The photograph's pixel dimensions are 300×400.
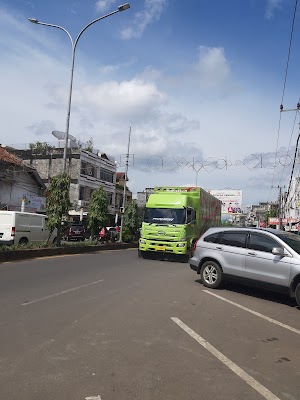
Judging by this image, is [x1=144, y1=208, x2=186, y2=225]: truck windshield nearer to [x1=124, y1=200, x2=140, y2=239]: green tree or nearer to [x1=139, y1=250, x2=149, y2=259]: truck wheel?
[x1=139, y1=250, x2=149, y2=259]: truck wheel

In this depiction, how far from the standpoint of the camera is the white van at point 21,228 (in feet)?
63.7

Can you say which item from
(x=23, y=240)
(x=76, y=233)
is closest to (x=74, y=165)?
(x=76, y=233)


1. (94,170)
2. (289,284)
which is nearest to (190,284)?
(289,284)

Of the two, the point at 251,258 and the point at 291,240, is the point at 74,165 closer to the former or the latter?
the point at 251,258

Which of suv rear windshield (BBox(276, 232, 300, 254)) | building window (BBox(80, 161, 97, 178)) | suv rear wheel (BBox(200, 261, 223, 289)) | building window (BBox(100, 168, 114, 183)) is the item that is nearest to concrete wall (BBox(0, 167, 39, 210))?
building window (BBox(80, 161, 97, 178))

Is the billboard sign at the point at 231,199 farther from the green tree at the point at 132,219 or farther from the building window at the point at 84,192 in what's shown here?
the green tree at the point at 132,219

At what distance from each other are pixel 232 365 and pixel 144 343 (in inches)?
50.8

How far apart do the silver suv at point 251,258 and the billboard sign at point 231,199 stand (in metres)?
53.5

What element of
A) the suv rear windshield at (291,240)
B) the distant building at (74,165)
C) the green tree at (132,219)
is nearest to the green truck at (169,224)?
the suv rear windshield at (291,240)

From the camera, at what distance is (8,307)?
7.41 meters

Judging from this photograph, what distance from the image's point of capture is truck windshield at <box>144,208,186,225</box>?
18.5 meters

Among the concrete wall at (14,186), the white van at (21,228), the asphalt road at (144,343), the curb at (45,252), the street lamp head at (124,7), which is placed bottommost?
the asphalt road at (144,343)

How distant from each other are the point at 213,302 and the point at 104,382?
500 centimetres

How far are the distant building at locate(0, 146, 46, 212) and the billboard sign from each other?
34706 millimetres
